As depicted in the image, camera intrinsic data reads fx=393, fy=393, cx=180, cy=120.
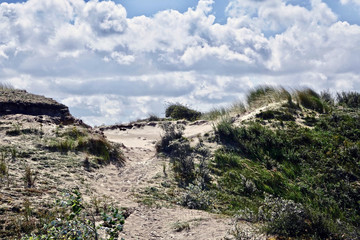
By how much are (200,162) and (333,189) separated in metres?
3.76

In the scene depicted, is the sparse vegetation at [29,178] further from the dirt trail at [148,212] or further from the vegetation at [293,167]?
the vegetation at [293,167]

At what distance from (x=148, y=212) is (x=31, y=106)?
9.16 meters

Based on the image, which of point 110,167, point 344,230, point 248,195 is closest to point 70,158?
point 110,167

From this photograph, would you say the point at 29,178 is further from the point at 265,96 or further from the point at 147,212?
the point at 265,96

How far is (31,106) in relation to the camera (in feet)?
50.1

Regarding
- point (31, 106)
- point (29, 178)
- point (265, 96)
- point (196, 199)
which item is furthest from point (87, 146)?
point (265, 96)

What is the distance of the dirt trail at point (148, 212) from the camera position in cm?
679

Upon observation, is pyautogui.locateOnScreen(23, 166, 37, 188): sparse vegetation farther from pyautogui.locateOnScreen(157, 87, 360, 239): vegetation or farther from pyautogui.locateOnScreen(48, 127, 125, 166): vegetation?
pyautogui.locateOnScreen(157, 87, 360, 239): vegetation

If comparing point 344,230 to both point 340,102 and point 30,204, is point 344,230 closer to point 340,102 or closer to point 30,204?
point 30,204

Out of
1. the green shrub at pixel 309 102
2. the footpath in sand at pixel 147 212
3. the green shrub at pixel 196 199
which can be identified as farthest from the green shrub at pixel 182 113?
the green shrub at pixel 196 199

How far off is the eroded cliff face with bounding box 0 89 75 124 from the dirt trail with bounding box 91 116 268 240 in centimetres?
360

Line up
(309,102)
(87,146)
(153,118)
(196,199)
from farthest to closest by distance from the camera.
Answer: (153,118) < (309,102) < (87,146) < (196,199)

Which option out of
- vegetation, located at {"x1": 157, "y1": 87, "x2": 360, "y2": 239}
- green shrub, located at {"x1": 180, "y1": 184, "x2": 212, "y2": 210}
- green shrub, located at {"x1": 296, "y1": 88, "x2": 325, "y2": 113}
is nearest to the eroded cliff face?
vegetation, located at {"x1": 157, "y1": 87, "x2": 360, "y2": 239}

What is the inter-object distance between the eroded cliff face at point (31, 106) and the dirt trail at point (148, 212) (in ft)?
11.8
